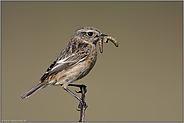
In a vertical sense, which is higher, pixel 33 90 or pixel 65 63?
pixel 65 63

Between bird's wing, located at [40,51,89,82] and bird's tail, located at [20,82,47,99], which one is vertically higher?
bird's wing, located at [40,51,89,82]

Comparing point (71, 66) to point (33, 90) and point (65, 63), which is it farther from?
point (33, 90)

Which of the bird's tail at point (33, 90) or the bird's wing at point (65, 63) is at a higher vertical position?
the bird's wing at point (65, 63)

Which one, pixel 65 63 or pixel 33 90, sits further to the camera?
pixel 65 63

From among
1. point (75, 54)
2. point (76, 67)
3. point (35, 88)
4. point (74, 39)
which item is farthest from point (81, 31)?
Result: point (35, 88)

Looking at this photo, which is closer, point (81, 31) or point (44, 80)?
point (44, 80)

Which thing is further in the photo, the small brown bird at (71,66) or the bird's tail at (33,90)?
the small brown bird at (71,66)

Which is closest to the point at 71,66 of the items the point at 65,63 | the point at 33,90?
the point at 65,63

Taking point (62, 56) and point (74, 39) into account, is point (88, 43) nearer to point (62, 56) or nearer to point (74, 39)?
point (74, 39)
